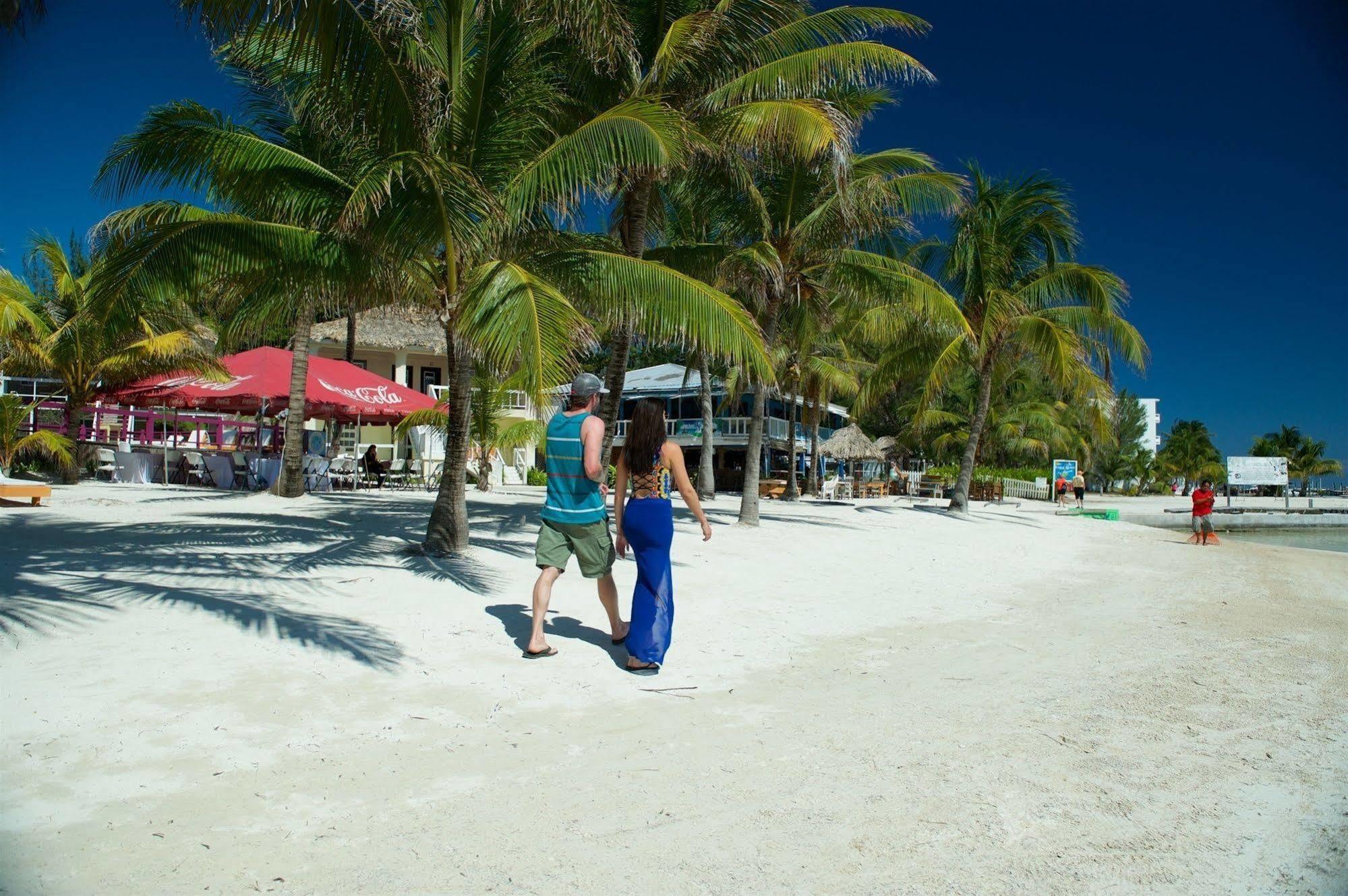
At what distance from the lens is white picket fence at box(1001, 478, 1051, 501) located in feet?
116

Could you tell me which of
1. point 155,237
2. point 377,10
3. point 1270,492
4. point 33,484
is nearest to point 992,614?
point 377,10

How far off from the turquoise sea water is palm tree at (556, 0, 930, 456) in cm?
1729

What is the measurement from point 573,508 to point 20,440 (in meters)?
15.3

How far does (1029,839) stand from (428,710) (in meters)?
2.61

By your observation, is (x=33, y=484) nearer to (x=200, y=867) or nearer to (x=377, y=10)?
(x=377, y=10)

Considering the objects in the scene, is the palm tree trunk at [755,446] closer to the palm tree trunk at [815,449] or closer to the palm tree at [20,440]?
the palm tree at [20,440]

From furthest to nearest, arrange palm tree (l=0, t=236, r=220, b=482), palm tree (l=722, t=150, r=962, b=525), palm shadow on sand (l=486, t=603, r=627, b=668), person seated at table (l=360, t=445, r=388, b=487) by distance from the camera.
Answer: person seated at table (l=360, t=445, r=388, b=487) → palm tree (l=0, t=236, r=220, b=482) → palm tree (l=722, t=150, r=962, b=525) → palm shadow on sand (l=486, t=603, r=627, b=668)

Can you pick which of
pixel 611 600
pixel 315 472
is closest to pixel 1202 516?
pixel 611 600

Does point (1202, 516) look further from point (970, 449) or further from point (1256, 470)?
point (1256, 470)

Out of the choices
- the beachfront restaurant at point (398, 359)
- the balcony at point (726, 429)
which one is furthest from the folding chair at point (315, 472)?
the balcony at point (726, 429)

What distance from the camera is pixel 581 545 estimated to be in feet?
16.2

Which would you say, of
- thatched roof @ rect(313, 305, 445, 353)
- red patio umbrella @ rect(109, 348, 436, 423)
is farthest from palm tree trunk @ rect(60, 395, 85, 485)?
thatched roof @ rect(313, 305, 445, 353)

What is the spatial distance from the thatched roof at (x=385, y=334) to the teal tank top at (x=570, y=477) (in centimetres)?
2269

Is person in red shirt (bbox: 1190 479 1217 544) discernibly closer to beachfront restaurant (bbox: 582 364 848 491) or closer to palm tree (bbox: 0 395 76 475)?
beachfront restaurant (bbox: 582 364 848 491)
